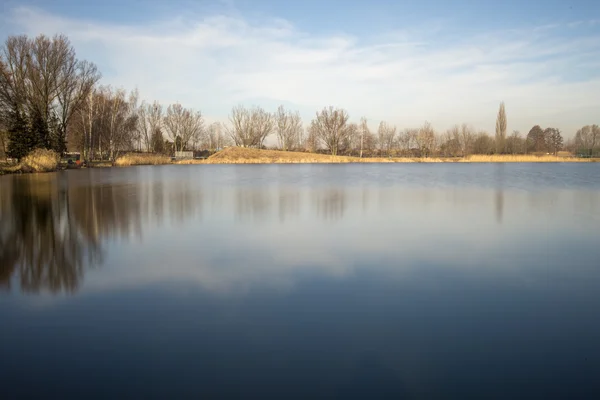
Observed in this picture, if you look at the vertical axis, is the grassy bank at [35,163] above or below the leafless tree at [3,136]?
below

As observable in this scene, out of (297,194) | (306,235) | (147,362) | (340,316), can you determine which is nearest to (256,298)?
(340,316)

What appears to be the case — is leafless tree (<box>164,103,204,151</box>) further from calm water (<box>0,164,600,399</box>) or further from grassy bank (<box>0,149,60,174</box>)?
calm water (<box>0,164,600,399</box>)

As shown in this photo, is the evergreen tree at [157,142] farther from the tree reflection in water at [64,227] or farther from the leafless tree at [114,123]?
the tree reflection in water at [64,227]

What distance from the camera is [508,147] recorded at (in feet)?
192

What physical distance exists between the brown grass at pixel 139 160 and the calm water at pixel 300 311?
36.0m

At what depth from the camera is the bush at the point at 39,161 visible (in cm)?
2792

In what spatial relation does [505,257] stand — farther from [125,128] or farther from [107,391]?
[125,128]

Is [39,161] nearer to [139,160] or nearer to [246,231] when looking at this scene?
[139,160]

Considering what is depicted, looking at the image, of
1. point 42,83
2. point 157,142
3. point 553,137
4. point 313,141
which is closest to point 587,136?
point 553,137

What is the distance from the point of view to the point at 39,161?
2855cm

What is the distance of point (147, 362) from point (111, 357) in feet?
0.97

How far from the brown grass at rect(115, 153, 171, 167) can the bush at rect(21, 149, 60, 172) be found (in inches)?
442

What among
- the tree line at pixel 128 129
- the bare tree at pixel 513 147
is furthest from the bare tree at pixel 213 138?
the bare tree at pixel 513 147

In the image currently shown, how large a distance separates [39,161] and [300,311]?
30365mm
